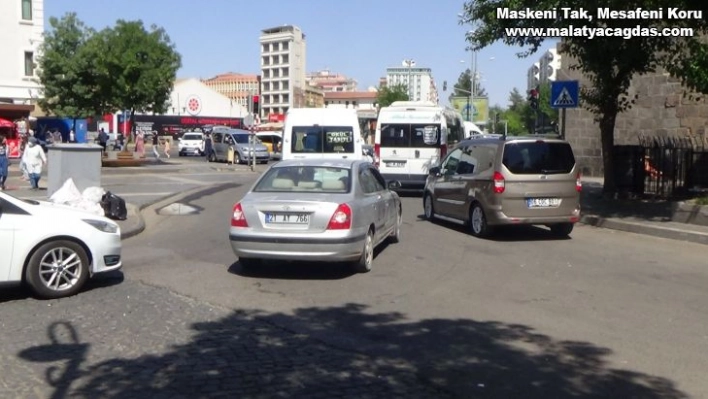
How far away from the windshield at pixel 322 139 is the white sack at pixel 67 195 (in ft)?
23.6

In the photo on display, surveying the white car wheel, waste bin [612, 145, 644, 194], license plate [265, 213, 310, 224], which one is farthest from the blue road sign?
the white car wheel

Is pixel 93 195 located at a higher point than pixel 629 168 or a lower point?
lower

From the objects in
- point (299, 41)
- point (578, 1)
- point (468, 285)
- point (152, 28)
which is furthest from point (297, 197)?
point (299, 41)

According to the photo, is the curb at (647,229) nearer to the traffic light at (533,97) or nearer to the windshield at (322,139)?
the windshield at (322,139)

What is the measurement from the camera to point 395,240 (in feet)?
42.7

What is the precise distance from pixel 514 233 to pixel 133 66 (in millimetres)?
24210

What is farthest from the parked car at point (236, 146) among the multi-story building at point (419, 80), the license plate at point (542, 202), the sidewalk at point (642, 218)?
the multi-story building at point (419, 80)

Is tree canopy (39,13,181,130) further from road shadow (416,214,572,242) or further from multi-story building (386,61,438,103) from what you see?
multi-story building (386,61,438,103)

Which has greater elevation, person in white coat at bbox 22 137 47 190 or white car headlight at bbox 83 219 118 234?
person in white coat at bbox 22 137 47 190

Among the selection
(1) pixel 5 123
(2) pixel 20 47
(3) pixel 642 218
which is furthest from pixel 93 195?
(2) pixel 20 47

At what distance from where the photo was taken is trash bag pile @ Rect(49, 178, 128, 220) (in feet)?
50.3

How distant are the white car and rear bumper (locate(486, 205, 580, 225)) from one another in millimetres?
6624

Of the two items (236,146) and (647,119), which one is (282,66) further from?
(647,119)

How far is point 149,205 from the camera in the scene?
752 inches
